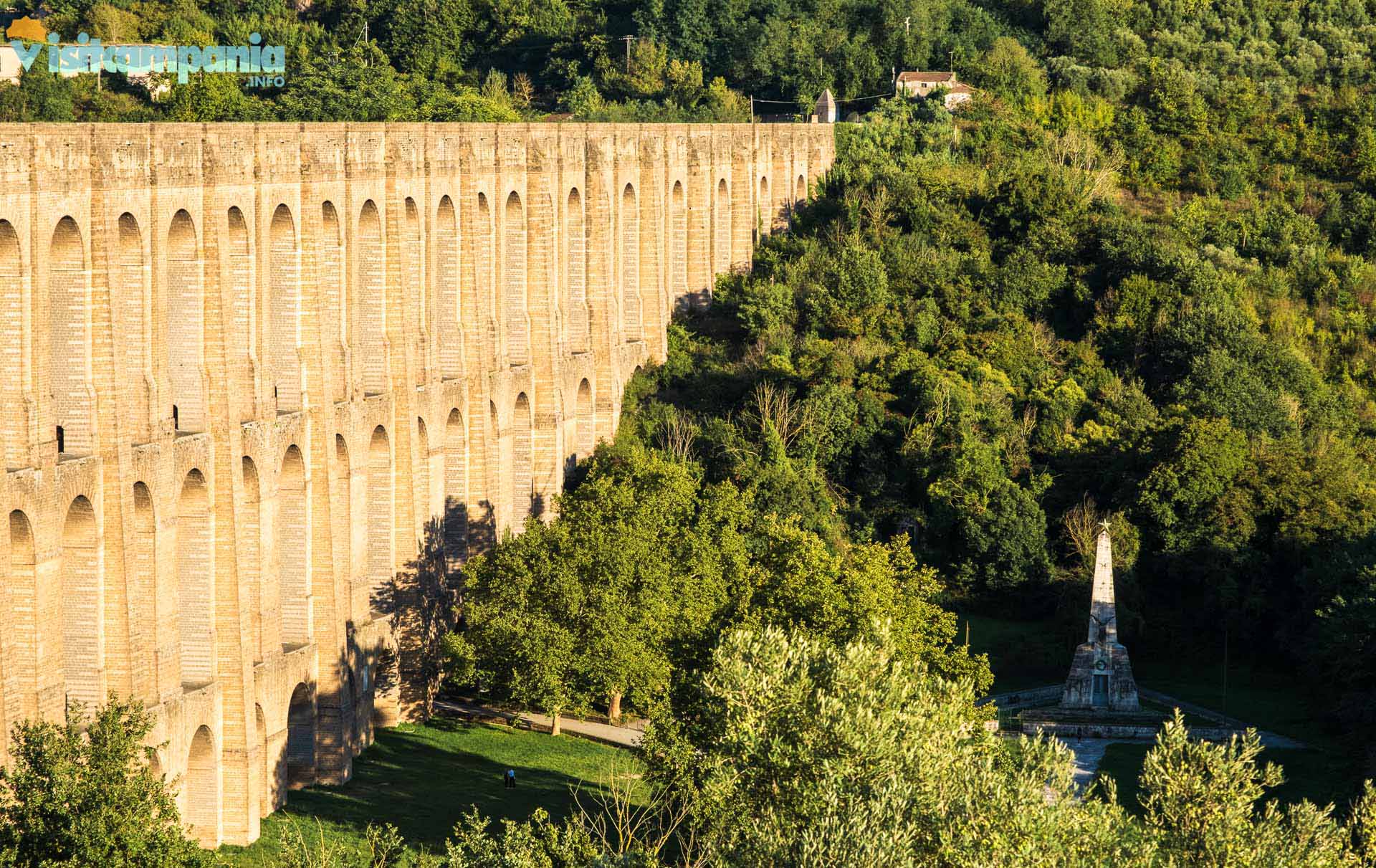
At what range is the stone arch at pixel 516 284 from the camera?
70.4m

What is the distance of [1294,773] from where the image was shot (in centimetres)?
5800

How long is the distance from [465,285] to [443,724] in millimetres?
13430

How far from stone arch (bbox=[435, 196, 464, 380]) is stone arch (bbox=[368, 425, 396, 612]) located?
540 centimetres

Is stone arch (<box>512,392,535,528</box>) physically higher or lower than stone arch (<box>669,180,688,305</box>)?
lower

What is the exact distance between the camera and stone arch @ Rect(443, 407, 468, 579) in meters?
64.6

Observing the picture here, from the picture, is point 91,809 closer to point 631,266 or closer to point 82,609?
point 82,609

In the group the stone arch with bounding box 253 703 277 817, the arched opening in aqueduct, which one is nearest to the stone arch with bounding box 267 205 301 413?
the arched opening in aqueduct

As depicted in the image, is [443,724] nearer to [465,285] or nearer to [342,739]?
[342,739]

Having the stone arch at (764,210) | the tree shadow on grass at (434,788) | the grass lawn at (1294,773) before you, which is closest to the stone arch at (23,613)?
the tree shadow on grass at (434,788)

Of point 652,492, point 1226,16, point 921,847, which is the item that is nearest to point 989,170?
point 1226,16

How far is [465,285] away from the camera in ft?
216

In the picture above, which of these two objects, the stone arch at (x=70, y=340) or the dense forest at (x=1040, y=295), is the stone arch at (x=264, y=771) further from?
the dense forest at (x=1040, y=295)

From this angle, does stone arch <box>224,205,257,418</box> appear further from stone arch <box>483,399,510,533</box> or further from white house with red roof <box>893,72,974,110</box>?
white house with red roof <box>893,72,974,110</box>

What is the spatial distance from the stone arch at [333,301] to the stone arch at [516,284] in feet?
44.2
